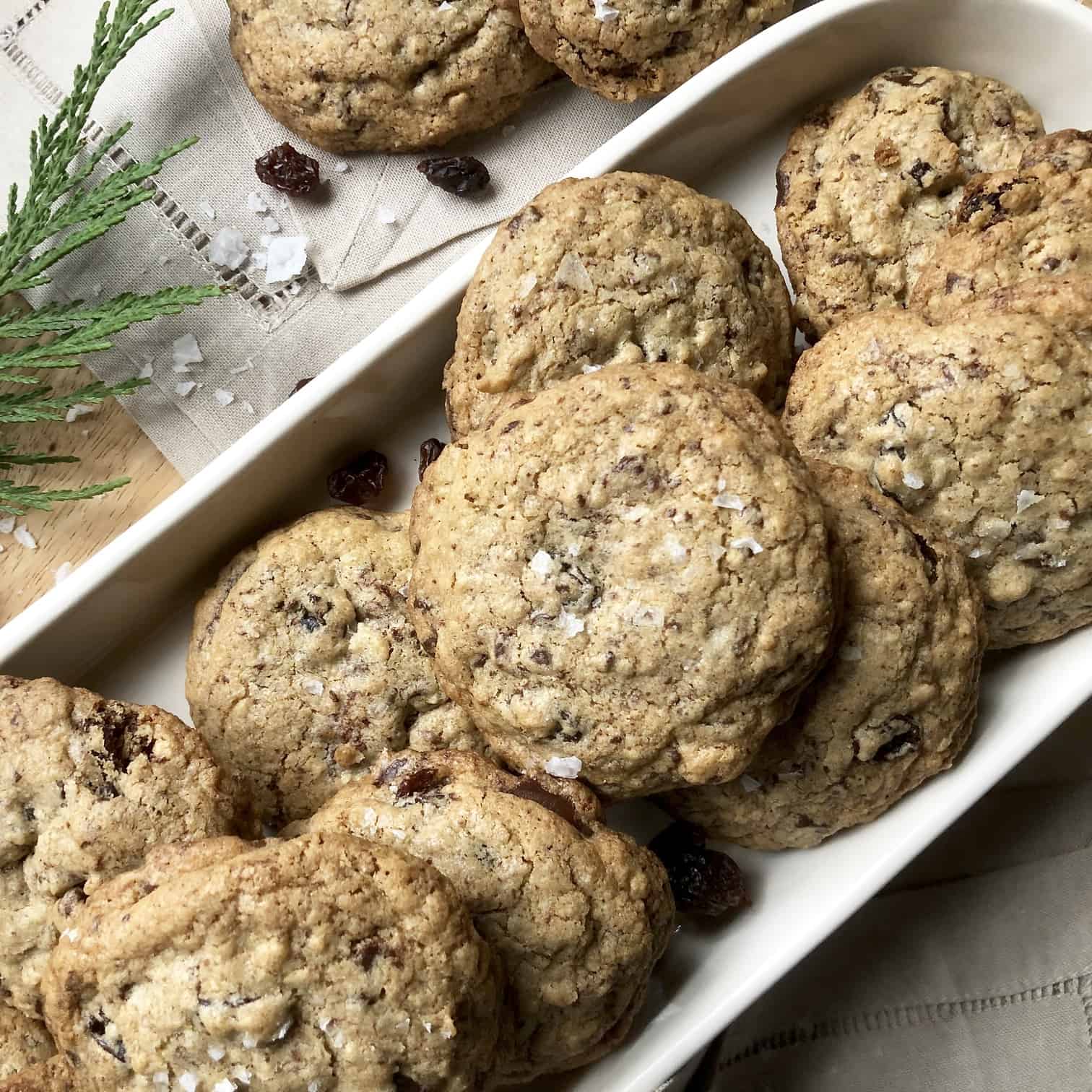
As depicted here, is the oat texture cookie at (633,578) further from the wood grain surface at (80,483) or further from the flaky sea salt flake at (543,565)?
the wood grain surface at (80,483)

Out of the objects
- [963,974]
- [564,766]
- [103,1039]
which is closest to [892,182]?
[564,766]

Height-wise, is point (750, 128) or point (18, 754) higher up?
point (18, 754)

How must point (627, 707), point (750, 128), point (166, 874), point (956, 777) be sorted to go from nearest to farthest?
point (166, 874), point (627, 707), point (956, 777), point (750, 128)

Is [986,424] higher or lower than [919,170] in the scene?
lower

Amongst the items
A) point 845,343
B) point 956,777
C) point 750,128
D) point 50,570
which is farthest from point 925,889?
point 50,570

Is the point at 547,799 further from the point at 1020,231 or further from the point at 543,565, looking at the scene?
the point at 1020,231

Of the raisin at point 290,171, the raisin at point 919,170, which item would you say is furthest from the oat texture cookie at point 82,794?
the raisin at point 919,170

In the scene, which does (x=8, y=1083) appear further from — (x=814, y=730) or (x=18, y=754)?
(x=814, y=730)
